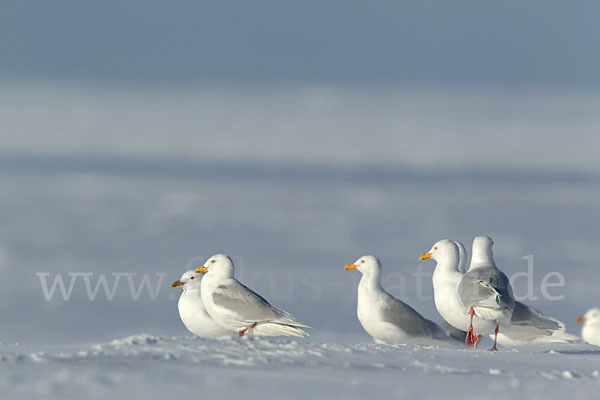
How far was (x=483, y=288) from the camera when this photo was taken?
1188cm

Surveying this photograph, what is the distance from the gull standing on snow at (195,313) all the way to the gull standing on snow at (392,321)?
1.76 m

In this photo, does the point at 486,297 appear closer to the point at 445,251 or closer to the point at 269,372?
the point at 445,251

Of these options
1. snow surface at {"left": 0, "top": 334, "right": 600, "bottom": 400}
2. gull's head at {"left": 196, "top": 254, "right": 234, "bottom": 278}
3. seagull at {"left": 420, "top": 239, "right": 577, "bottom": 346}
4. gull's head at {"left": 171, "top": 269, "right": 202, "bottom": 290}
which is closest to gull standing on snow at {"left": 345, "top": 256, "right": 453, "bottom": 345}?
seagull at {"left": 420, "top": 239, "right": 577, "bottom": 346}

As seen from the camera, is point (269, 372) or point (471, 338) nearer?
point (269, 372)

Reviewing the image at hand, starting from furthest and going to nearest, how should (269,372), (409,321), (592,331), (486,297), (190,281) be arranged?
1. (592,331)
2. (190,281)
3. (409,321)
4. (486,297)
5. (269,372)

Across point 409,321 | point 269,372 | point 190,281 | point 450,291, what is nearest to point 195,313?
point 190,281

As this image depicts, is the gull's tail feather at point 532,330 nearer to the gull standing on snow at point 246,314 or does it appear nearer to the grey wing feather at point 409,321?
the grey wing feather at point 409,321

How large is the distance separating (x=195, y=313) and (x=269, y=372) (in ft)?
15.6

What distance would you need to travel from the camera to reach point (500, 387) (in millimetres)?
8430

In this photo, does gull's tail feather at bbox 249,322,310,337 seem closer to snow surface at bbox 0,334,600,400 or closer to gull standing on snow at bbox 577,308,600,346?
snow surface at bbox 0,334,600,400

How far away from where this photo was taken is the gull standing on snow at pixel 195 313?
12961 millimetres

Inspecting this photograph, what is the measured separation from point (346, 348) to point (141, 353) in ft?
6.78

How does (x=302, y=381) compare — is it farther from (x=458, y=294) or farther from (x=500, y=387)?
(x=458, y=294)

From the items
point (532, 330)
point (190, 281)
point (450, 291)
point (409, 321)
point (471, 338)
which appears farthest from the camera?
point (190, 281)
